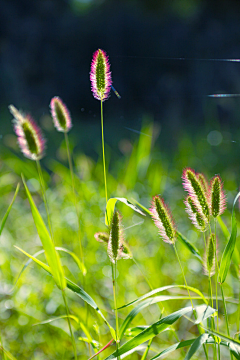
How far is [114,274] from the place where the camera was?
2.87ft

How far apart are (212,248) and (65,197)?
968mm

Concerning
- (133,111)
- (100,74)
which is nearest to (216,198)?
(100,74)

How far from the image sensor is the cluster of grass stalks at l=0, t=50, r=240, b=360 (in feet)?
1.29

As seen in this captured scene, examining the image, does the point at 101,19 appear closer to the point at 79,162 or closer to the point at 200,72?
the point at 200,72

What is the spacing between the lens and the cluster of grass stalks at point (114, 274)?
0.39m

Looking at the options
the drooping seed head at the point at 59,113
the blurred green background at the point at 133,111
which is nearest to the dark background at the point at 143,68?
the blurred green background at the point at 133,111

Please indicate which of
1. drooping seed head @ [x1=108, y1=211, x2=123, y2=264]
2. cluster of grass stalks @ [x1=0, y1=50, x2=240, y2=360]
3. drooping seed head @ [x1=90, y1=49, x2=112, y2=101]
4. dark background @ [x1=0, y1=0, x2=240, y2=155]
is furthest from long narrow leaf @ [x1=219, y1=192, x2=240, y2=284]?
dark background @ [x1=0, y1=0, x2=240, y2=155]

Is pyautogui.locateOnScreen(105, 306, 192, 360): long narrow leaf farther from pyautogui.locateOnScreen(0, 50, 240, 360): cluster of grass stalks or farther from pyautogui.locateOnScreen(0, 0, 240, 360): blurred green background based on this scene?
pyautogui.locateOnScreen(0, 0, 240, 360): blurred green background

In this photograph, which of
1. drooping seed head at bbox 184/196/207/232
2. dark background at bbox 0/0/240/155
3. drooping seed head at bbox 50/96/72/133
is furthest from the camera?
dark background at bbox 0/0/240/155

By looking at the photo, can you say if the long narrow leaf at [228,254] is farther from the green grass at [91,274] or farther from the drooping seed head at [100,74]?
the drooping seed head at [100,74]

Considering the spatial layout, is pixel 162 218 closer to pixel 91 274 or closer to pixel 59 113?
pixel 59 113

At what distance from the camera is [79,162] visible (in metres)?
1.47

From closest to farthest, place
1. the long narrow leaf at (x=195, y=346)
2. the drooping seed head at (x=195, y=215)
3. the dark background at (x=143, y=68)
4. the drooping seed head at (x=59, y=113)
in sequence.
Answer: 1. the long narrow leaf at (x=195, y=346)
2. the drooping seed head at (x=195, y=215)
3. the drooping seed head at (x=59, y=113)
4. the dark background at (x=143, y=68)

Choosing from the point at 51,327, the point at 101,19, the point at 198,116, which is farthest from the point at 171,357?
the point at 101,19
